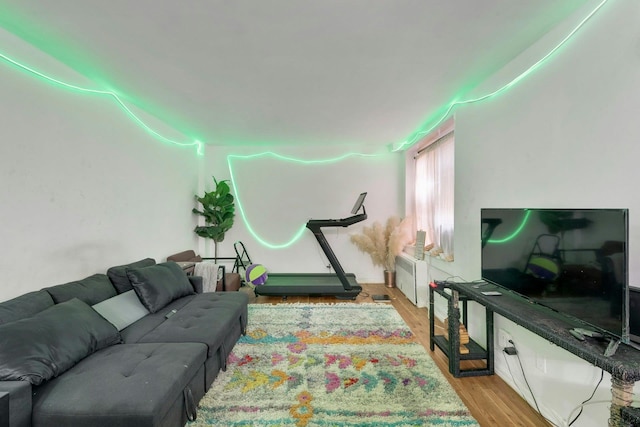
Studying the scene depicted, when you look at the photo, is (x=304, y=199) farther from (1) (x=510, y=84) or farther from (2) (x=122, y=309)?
(1) (x=510, y=84)

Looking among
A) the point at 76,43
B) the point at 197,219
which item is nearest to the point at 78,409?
the point at 76,43

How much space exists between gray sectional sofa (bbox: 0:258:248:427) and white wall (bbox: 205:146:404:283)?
2622 mm

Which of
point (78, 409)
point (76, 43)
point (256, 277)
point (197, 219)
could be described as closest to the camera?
point (78, 409)

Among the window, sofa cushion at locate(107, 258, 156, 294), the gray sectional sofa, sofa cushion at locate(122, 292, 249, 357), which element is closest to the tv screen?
the window

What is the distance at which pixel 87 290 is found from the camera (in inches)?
89.2

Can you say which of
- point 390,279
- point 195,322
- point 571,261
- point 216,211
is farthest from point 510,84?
point 216,211

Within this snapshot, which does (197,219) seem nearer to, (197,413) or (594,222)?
(197,413)

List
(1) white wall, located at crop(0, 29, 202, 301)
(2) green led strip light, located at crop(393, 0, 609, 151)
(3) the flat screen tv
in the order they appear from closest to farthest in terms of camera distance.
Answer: (3) the flat screen tv < (2) green led strip light, located at crop(393, 0, 609, 151) < (1) white wall, located at crop(0, 29, 202, 301)

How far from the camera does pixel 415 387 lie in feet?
7.00

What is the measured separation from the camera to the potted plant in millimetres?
4855

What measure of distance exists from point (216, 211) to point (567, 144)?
4.51 m

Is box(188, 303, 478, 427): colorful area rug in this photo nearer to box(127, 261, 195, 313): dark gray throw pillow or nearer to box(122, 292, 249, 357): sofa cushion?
box(122, 292, 249, 357): sofa cushion

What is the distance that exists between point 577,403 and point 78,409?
2.53 m

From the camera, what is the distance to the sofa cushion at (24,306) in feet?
5.60
